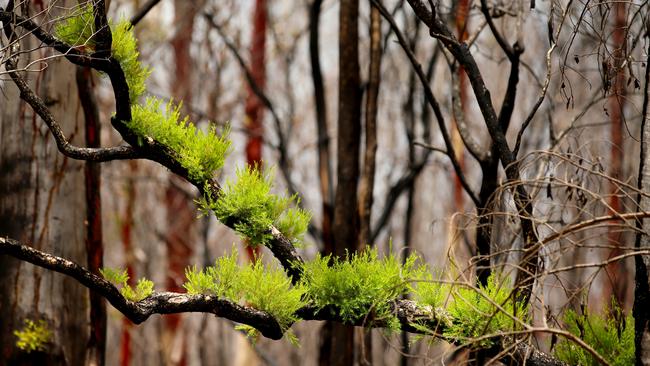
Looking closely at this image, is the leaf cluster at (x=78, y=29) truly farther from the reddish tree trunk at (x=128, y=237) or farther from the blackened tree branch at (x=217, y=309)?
the reddish tree trunk at (x=128, y=237)

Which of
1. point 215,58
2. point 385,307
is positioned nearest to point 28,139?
point 385,307

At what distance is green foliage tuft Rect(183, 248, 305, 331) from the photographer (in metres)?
2.62

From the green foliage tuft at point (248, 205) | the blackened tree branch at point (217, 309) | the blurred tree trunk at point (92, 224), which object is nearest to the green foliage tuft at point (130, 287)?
the blackened tree branch at point (217, 309)

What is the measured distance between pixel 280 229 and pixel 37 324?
1678 mm

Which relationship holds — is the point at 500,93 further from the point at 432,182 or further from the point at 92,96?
the point at 92,96

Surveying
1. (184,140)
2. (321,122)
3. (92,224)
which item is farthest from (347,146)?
(184,140)

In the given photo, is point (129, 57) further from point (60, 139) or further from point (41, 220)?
point (41, 220)

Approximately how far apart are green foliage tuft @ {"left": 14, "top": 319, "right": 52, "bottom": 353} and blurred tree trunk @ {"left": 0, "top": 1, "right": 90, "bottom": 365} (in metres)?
0.02

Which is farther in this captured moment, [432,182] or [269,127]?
[432,182]

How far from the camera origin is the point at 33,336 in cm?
385

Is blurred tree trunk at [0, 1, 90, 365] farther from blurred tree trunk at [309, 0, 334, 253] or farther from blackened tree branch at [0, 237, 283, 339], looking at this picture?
blurred tree trunk at [309, 0, 334, 253]

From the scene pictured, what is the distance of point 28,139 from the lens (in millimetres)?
3951

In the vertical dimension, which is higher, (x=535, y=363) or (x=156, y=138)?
(x=156, y=138)

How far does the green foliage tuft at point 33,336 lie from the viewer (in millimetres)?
3826
